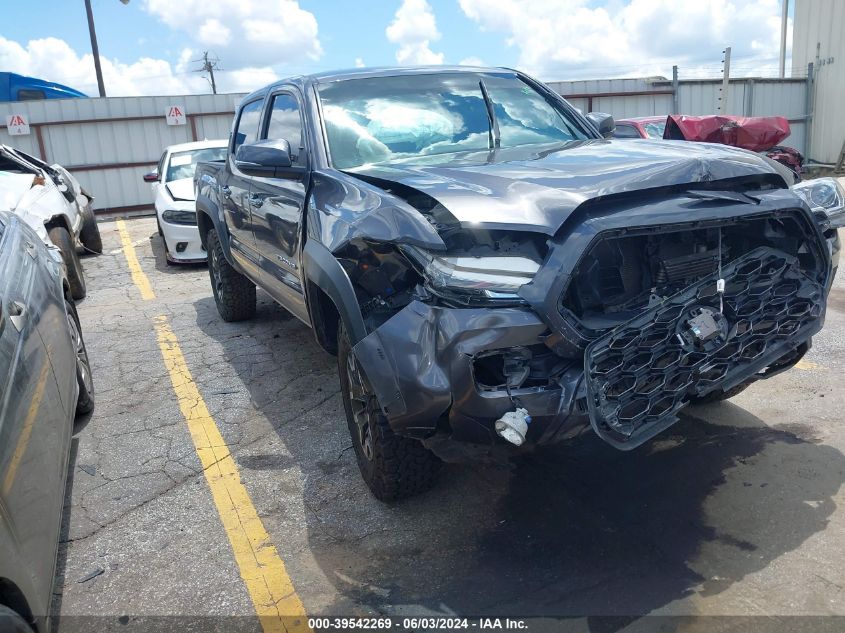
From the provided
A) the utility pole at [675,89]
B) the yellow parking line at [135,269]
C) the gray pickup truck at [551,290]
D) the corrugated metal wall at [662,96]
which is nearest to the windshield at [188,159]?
the yellow parking line at [135,269]

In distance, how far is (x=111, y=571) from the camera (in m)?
3.13

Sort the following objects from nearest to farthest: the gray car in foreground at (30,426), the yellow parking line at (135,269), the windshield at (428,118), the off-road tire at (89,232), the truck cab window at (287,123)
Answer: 1. the gray car in foreground at (30,426)
2. the windshield at (428,118)
3. the truck cab window at (287,123)
4. the yellow parking line at (135,269)
5. the off-road tire at (89,232)

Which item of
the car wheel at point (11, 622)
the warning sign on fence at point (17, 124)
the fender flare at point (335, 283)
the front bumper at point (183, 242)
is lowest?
the front bumper at point (183, 242)

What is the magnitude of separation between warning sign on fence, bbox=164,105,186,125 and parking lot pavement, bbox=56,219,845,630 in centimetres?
1375

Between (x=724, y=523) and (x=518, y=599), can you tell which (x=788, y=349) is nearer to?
(x=724, y=523)

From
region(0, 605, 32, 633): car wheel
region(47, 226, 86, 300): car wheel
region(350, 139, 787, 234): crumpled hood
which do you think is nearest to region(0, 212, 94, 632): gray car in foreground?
region(0, 605, 32, 633): car wheel

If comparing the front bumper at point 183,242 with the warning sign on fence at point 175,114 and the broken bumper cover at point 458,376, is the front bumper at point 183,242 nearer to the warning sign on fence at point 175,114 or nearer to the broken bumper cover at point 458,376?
the broken bumper cover at point 458,376

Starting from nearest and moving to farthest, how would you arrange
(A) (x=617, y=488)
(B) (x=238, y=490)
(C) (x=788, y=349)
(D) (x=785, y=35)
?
(C) (x=788, y=349) → (A) (x=617, y=488) → (B) (x=238, y=490) → (D) (x=785, y=35)

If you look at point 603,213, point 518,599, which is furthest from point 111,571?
point 603,213

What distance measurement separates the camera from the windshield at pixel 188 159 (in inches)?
413

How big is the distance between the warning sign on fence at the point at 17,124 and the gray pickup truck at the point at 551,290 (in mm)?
15170

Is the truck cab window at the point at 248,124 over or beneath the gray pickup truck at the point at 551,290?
over

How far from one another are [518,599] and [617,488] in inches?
35.5

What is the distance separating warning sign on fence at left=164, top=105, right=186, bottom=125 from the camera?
672 inches
